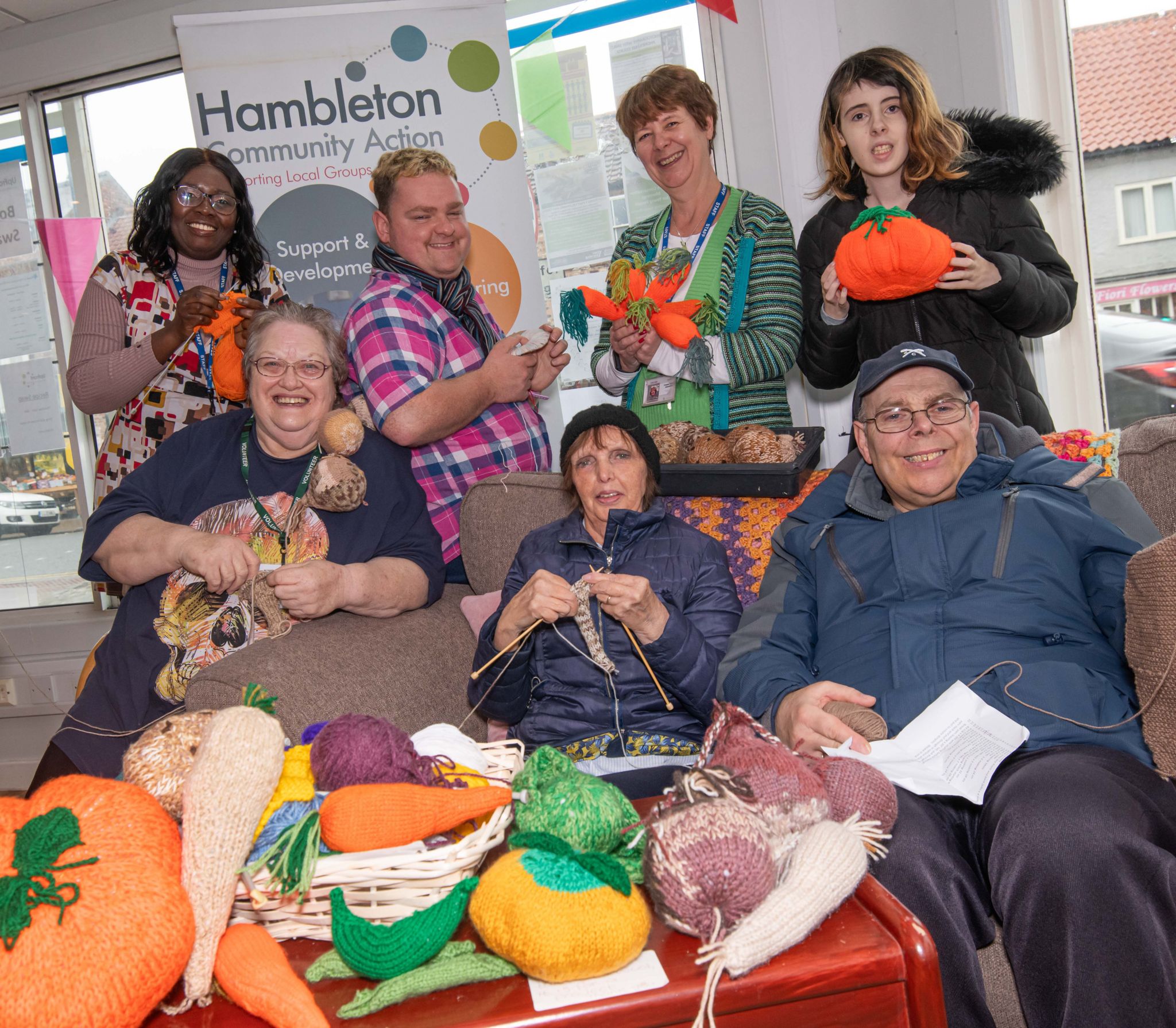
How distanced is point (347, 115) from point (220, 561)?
2327mm

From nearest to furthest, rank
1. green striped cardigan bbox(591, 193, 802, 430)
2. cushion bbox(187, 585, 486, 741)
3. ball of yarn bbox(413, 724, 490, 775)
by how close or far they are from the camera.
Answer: ball of yarn bbox(413, 724, 490, 775), cushion bbox(187, 585, 486, 741), green striped cardigan bbox(591, 193, 802, 430)

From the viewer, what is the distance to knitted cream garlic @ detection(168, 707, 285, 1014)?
1.01 metres

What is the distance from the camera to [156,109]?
166 inches

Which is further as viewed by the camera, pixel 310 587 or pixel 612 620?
pixel 310 587

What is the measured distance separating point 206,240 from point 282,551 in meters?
1.10

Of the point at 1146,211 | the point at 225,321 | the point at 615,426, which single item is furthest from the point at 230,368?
the point at 1146,211

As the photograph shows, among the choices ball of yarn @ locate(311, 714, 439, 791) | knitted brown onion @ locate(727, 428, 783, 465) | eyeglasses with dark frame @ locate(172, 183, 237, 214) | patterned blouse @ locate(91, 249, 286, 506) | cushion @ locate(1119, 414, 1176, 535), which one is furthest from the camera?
patterned blouse @ locate(91, 249, 286, 506)

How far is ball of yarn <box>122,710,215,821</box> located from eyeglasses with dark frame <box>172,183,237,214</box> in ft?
6.25

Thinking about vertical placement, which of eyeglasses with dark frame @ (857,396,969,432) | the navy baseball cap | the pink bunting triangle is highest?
the pink bunting triangle

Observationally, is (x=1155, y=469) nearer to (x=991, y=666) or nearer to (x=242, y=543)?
(x=991, y=666)

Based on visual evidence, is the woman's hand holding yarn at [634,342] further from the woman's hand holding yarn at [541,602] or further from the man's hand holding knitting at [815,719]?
the man's hand holding knitting at [815,719]

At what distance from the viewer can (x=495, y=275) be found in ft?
12.2

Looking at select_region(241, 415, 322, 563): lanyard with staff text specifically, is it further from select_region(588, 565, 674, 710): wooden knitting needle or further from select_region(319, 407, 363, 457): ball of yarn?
select_region(588, 565, 674, 710): wooden knitting needle

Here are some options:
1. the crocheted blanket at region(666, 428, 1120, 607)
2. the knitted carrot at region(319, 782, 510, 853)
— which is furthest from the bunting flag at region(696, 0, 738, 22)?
the knitted carrot at region(319, 782, 510, 853)
